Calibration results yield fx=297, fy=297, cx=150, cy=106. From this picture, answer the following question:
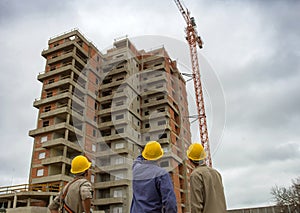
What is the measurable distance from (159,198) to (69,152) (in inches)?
1508

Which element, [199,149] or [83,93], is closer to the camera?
[199,149]

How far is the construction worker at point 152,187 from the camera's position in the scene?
13.1 ft

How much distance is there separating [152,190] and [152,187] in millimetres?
41

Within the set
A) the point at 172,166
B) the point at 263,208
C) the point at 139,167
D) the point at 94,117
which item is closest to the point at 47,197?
the point at 94,117

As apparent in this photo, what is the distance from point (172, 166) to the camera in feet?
24.8

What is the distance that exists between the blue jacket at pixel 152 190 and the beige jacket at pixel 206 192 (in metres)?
0.46

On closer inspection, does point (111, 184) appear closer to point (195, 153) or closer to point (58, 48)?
point (58, 48)

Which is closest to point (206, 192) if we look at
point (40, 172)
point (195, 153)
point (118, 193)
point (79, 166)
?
point (195, 153)

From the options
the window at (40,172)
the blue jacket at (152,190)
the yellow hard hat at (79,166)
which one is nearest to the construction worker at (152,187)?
the blue jacket at (152,190)

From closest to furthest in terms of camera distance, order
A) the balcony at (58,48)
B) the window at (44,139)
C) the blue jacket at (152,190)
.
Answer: the blue jacket at (152,190), the window at (44,139), the balcony at (58,48)

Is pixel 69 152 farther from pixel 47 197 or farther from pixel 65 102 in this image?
pixel 47 197

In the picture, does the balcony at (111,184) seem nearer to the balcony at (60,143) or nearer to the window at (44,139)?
the balcony at (60,143)

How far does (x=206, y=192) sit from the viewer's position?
4.40 metres

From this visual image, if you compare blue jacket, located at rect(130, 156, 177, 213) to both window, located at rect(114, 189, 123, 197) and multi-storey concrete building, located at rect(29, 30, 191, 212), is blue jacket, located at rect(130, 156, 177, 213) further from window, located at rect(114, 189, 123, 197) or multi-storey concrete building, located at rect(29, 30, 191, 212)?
window, located at rect(114, 189, 123, 197)
